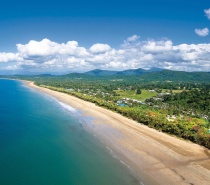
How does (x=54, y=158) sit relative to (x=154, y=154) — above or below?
above

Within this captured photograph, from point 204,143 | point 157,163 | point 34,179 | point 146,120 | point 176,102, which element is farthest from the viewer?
point 176,102

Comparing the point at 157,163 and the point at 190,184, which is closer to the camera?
the point at 190,184

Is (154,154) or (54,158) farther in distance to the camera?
(154,154)

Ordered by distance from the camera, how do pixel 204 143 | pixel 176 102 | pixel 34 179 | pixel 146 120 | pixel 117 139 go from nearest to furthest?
pixel 34 179, pixel 204 143, pixel 117 139, pixel 146 120, pixel 176 102

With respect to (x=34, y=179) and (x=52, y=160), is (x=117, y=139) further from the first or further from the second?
(x=34, y=179)

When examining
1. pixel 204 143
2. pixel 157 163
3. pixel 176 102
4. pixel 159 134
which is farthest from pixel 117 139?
pixel 176 102
